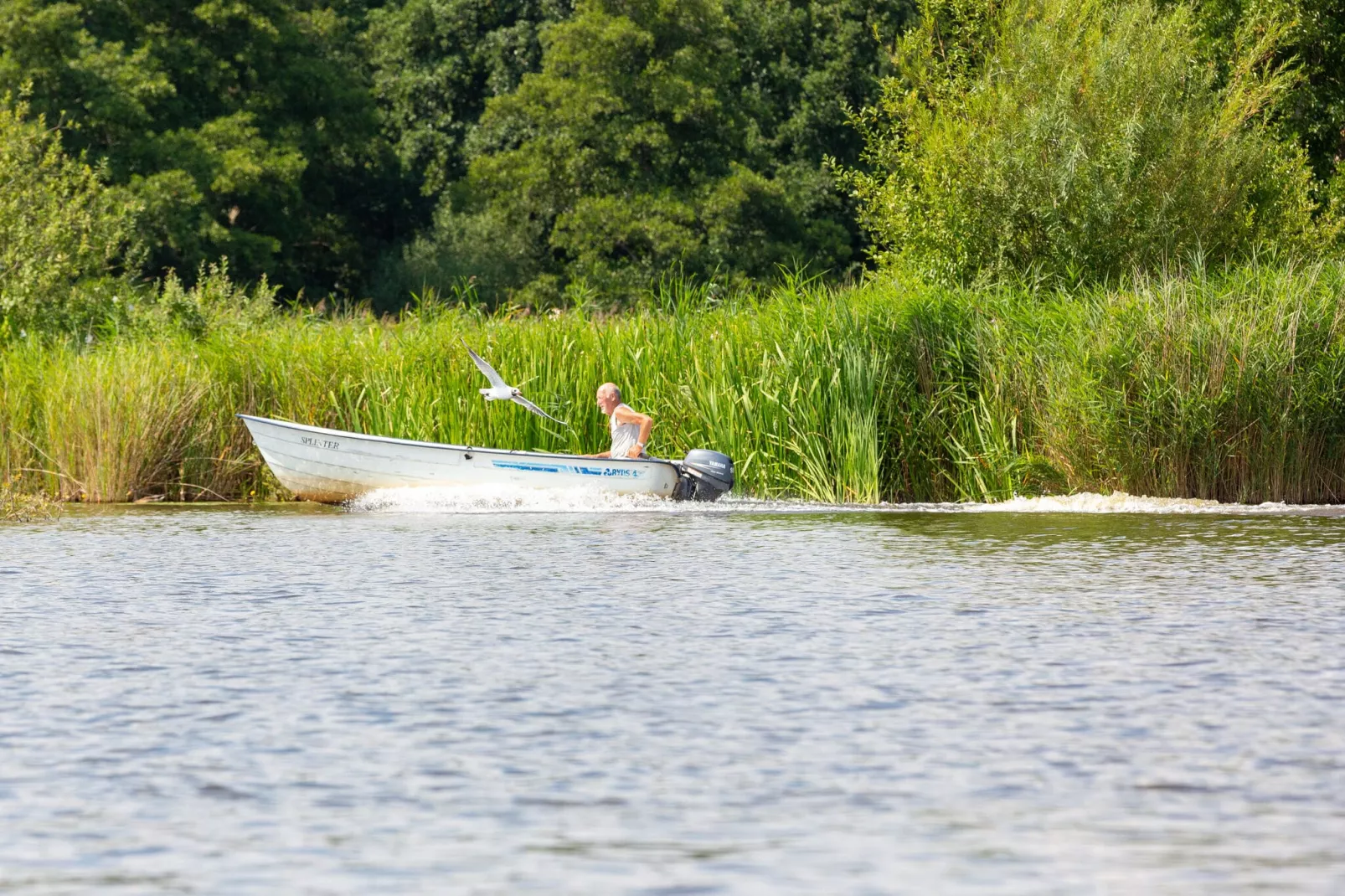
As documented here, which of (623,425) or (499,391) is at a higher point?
(499,391)

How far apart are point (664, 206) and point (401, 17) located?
569 inches

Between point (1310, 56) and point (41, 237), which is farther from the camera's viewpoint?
point (1310, 56)

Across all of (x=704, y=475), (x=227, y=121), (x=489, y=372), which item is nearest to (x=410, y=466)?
(x=489, y=372)

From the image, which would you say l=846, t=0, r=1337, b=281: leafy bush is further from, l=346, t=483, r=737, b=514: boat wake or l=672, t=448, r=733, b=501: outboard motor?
l=346, t=483, r=737, b=514: boat wake

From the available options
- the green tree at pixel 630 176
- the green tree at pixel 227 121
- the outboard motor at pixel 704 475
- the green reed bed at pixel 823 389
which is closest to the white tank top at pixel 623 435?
the outboard motor at pixel 704 475

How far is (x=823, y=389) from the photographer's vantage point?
19594 mm

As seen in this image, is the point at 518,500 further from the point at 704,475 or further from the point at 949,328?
the point at 949,328

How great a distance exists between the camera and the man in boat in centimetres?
1922

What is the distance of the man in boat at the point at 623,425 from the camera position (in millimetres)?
19219

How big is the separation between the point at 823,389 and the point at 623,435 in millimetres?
2118

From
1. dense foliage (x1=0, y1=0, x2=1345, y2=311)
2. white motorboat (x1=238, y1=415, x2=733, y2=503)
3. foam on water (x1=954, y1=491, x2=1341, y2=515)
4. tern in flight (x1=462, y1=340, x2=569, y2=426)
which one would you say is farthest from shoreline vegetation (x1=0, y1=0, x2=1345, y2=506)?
white motorboat (x1=238, y1=415, x2=733, y2=503)

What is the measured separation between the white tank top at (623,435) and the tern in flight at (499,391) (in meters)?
0.73

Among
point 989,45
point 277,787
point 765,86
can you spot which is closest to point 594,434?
point 989,45

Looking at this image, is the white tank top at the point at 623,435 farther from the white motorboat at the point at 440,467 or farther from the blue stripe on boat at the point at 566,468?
the white motorboat at the point at 440,467
